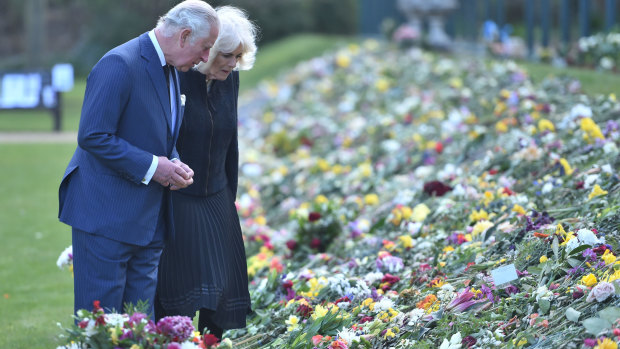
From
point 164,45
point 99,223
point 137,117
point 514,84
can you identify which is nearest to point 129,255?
point 99,223

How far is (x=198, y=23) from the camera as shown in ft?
10.3

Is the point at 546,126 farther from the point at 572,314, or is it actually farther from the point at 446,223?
the point at 572,314

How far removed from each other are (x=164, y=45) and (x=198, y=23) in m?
0.18

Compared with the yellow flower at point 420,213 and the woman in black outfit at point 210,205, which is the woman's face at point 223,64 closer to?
the woman in black outfit at point 210,205

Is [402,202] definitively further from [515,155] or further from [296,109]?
[296,109]

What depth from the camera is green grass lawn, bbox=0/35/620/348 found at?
4.80m

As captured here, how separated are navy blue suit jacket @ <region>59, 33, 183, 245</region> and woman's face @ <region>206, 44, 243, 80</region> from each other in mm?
396

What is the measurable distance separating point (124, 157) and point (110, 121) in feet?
0.47

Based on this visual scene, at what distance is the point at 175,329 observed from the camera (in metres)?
2.75

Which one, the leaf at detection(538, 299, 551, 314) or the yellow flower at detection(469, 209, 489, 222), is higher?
the leaf at detection(538, 299, 551, 314)

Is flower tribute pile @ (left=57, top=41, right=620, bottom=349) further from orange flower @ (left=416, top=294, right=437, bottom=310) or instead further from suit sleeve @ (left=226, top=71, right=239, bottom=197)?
suit sleeve @ (left=226, top=71, right=239, bottom=197)

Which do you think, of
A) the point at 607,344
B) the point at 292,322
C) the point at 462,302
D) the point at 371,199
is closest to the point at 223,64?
the point at 292,322

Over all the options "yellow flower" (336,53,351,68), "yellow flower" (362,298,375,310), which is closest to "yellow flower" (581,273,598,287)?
"yellow flower" (362,298,375,310)

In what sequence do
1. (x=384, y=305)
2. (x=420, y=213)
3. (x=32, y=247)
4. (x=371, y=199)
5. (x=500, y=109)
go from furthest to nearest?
(x=500, y=109) → (x=32, y=247) → (x=371, y=199) → (x=420, y=213) → (x=384, y=305)
